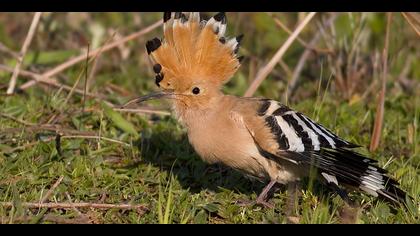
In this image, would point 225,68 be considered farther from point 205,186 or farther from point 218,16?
point 205,186

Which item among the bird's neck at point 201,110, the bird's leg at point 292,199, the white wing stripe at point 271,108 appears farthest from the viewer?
the bird's neck at point 201,110

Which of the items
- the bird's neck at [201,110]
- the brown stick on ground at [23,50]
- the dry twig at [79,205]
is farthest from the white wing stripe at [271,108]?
the brown stick on ground at [23,50]

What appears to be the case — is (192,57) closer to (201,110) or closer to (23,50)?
(201,110)

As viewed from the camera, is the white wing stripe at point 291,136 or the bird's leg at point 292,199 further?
the white wing stripe at point 291,136

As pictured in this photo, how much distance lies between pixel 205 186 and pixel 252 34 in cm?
287

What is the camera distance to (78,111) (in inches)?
194

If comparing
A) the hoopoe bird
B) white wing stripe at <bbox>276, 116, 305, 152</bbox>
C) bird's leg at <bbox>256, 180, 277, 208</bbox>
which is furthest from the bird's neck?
bird's leg at <bbox>256, 180, 277, 208</bbox>

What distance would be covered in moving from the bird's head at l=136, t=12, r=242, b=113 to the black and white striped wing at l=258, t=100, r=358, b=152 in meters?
0.33

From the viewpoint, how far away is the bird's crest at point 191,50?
3.99m

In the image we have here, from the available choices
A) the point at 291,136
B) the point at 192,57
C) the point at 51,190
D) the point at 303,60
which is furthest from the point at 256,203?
the point at 303,60

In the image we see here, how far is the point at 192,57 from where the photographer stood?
4.00 m

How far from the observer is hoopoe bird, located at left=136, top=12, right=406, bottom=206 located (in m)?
3.63

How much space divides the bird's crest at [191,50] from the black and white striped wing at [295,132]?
34 centimetres

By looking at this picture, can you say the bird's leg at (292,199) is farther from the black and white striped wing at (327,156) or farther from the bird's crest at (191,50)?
the bird's crest at (191,50)
